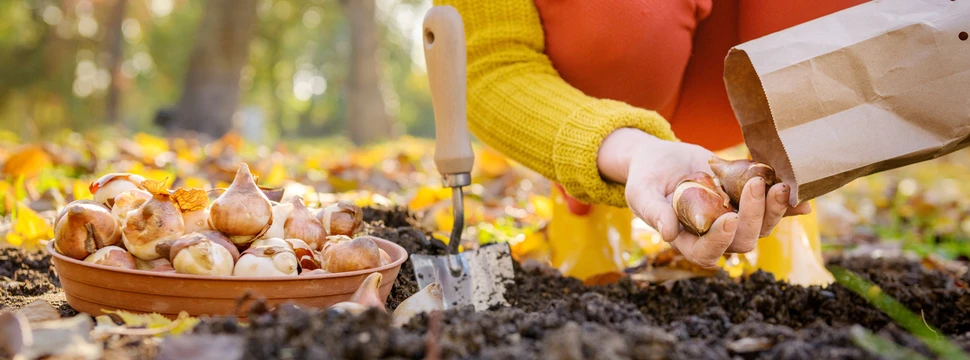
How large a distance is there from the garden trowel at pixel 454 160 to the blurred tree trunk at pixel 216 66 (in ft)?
20.1

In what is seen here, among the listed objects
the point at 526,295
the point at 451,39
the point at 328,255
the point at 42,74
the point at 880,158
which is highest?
the point at 451,39

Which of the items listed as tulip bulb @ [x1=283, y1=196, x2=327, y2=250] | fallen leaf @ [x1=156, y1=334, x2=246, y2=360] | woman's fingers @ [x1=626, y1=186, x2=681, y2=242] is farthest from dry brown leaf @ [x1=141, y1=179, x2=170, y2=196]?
woman's fingers @ [x1=626, y1=186, x2=681, y2=242]

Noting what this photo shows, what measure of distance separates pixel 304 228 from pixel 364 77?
9.50 meters

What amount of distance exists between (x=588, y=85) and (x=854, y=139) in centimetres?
83

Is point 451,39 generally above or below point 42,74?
above

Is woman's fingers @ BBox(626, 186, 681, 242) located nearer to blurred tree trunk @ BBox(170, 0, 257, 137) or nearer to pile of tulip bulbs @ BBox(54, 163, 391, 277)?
pile of tulip bulbs @ BBox(54, 163, 391, 277)

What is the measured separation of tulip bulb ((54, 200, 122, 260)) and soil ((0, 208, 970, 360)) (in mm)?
288

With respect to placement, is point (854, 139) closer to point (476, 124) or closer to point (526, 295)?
point (526, 295)

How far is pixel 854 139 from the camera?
3.61ft

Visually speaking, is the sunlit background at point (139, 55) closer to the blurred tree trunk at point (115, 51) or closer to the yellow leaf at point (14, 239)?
the blurred tree trunk at point (115, 51)

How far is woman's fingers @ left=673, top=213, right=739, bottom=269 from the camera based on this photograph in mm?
1066

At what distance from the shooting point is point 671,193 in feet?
4.17

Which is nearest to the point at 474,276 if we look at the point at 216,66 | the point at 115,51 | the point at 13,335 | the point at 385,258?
the point at 385,258

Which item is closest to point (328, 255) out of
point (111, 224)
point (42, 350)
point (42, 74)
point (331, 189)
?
point (111, 224)
